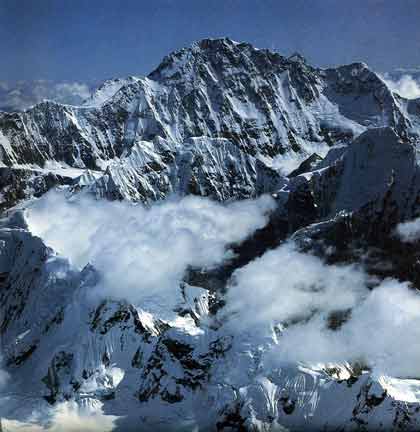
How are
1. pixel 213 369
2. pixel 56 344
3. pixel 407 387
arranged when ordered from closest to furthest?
pixel 407 387, pixel 213 369, pixel 56 344

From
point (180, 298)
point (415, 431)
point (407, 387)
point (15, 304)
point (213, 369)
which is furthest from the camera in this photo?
point (15, 304)

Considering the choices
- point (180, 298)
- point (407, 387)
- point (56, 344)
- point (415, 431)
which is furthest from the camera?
point (180, 298)

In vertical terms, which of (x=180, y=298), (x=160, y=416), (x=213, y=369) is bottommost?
(x=160, y=416)

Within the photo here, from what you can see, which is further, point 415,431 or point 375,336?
point 375,336

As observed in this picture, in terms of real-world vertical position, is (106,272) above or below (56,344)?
above

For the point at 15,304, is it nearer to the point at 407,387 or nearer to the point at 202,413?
the point at 202,413

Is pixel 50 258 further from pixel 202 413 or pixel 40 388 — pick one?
pixel 202 413

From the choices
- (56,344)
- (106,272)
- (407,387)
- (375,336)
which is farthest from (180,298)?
(407,387)

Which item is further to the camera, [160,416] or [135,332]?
[135,332]

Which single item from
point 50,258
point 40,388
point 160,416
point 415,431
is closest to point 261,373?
point 160,416
